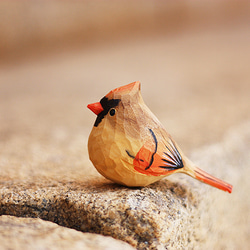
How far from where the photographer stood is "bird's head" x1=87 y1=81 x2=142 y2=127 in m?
0.82

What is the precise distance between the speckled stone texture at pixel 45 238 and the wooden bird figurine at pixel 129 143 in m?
0.17

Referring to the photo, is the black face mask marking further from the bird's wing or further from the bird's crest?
the bird's wing

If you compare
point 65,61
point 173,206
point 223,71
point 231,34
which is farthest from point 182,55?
point 173,206

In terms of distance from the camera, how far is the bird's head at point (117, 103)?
0.82 metres

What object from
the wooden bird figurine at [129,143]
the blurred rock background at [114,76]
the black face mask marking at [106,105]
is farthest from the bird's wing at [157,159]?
the blurred rock background at [114,76]

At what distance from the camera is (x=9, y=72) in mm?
3273

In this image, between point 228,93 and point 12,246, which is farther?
point 228,93

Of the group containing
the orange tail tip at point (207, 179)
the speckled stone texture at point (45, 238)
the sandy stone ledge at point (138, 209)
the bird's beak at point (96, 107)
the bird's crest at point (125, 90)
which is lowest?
the speckled stone texture at point (45, 238)

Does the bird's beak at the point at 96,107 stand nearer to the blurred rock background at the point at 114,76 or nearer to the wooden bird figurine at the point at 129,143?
the wooden bird figurine at the point at 129,143

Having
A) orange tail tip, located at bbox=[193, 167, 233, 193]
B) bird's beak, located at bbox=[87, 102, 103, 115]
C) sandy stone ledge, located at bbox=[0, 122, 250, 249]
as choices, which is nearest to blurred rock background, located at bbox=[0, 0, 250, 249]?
sandy stone ledge, located at bbox=[0, 122, 250, 249]

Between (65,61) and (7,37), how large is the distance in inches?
24.9

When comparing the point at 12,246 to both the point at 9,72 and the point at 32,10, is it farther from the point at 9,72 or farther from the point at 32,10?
the point at 32,10

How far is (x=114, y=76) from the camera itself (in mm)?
3047

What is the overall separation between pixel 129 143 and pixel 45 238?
0.94 feet
